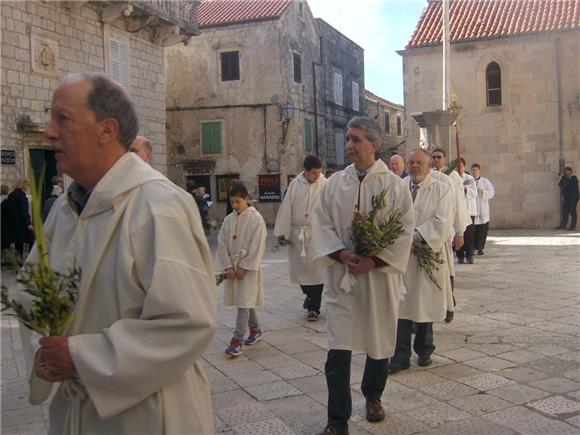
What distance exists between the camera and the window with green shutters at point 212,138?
27484mm

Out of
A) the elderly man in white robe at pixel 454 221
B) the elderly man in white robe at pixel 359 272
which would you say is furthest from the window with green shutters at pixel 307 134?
the elderly man in white robe at pixel 359 272

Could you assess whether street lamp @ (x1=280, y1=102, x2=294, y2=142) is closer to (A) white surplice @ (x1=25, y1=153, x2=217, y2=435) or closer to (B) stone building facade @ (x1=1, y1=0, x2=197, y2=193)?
(B) stone building facade @ (x1=1, y1=0, x2=197, y2=193)

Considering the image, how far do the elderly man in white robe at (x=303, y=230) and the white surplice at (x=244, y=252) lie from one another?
1.48 metres

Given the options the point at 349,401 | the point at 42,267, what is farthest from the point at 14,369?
the point at 42,267

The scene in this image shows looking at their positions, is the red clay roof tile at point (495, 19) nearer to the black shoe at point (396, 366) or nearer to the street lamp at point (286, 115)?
the street lamp at point (286, 115)

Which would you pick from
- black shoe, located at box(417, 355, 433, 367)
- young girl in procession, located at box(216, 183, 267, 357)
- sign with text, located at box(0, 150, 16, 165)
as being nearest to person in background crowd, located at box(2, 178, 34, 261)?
sign with text, located at box(0, 150, 16, 165)

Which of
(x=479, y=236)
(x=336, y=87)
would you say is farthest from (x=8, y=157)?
(x=336, y=87)

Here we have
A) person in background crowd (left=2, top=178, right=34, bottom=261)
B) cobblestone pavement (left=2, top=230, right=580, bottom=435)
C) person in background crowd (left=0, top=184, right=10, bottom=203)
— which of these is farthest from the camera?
person in background crowd (left=0, top=184, right=10, bottom=203)

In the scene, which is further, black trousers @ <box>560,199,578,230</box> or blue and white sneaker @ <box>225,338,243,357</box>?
black trousers @ <box>560,199,578,230</box>

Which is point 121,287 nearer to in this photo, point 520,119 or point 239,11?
point 520,119

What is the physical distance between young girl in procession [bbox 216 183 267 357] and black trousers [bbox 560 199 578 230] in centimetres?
1672

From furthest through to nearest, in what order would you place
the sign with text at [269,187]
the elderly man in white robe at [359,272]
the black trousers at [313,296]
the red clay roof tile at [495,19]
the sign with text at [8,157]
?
the sign with text at [269,187] → the red clay roof tile at [495,19] → the sign with text at [8,157] → the black trousers at [313,296] → the elderly man in white robe at [359,272]

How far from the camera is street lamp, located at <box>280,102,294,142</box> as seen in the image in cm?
2612

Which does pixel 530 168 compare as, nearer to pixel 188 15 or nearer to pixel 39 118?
pixel 188 15
